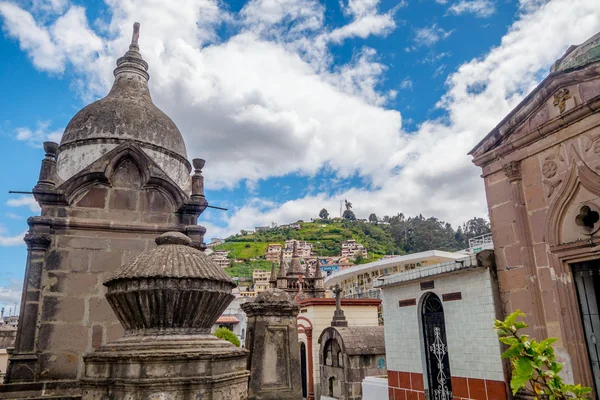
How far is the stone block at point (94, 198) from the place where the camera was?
742 cm

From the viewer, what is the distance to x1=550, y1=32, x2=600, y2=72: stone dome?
6617 millimetres

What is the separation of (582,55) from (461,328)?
5235 millimetres

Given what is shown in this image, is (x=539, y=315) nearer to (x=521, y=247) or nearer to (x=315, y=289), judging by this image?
(x=521, y=247)

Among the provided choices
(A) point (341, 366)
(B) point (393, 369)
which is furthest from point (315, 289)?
(B) point (393, 369)

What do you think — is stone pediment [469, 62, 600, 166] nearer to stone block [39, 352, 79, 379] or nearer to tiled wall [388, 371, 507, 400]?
tiled wall [388, 371, 507, 400]

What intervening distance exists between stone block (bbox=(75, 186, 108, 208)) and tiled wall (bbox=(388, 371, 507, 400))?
7441mm

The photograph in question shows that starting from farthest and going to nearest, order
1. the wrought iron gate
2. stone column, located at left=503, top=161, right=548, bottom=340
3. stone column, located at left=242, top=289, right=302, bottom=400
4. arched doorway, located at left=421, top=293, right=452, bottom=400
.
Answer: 1. arched doorway, located at left=421, top=293, right=452, bottom=400
2. stone column, located at left=242, top=289, right=302, bottom=400
3. stone column, located at left=503, top=161, right=548, bottom=340
4. the wrought iron gate

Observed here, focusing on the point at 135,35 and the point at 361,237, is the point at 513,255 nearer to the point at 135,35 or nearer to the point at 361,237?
the point at 135,35

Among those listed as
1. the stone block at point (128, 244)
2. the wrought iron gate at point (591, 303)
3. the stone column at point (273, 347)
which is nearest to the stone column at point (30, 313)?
the stone block at point (128, 244)

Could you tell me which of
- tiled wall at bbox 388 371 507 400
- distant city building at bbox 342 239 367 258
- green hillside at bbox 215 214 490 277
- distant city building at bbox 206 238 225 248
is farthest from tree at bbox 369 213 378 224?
tiled wall at bbox 388 371 507 400

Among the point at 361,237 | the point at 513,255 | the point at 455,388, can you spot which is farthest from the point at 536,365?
the point at 361,237

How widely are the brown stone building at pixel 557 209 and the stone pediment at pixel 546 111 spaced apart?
15mm

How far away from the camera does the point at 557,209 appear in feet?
22.1

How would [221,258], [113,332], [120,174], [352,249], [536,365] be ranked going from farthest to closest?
[352,249], [221,258], [120,174], [113,332], [536,365]
